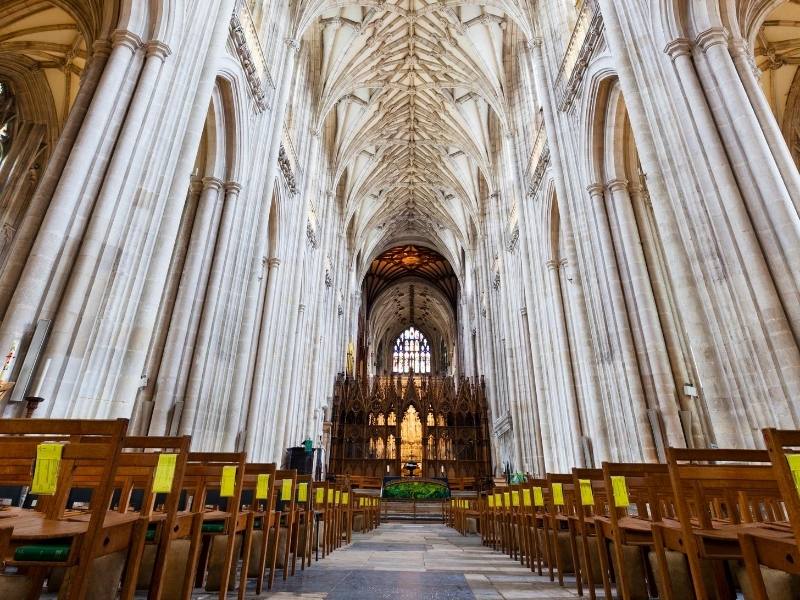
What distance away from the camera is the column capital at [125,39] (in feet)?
19.7

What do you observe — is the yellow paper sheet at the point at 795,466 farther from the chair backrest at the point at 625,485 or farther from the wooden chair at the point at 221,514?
the wooden chair at the point at 221,514

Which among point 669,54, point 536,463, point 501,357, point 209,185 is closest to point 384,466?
point 501,357

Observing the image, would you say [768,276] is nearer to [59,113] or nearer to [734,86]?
[734,86]

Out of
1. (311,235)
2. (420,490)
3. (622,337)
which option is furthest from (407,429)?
(622,337)

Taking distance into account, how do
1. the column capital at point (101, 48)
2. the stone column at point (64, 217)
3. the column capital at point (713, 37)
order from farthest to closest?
the column capital at point (101, 48) → the column capital at point (713, 37) → the stone column at point (64, 217)

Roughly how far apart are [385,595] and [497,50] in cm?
1860

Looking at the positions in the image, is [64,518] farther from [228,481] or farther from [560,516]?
[560,516]

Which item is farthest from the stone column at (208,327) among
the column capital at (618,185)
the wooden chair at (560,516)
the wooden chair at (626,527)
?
the column capital at (618,185)

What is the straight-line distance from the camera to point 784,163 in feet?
17.5

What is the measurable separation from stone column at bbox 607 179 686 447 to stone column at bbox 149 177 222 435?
8097 millimetres

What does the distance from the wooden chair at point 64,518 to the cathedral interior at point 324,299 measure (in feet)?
0.05

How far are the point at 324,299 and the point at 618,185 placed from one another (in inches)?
503

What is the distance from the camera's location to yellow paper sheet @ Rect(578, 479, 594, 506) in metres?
3.38

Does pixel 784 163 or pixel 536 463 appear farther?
pixel 536 463
